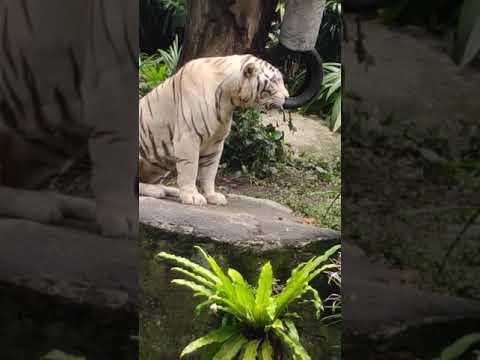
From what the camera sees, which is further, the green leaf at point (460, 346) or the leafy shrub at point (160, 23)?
the leafy shrub at point (160, 23)

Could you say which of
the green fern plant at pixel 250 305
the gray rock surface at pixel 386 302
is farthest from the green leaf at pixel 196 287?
the gray rock surface at pixel 386 302

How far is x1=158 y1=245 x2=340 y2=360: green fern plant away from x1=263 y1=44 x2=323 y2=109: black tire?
572mm

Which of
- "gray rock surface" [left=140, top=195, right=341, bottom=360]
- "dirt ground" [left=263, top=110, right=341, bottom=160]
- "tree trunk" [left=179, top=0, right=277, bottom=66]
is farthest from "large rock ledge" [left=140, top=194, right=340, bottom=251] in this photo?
"tree trunk" [left=179, top=0, right=277, bottom=66]

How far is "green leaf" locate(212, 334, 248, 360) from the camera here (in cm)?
239

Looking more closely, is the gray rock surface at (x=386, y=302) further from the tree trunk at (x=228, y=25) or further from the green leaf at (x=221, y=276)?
the tree trunk at (x=228, y=25)

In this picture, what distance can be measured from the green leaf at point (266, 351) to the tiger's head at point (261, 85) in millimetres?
917

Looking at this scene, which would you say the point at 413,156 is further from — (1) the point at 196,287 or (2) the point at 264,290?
(1) the point at 196,287

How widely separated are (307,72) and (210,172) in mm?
528

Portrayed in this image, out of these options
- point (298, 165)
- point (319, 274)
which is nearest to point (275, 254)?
point (319, 274)

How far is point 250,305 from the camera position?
2.44m

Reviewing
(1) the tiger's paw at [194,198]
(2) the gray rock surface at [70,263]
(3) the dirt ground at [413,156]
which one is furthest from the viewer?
(1) the tiger's paw at [194,198]

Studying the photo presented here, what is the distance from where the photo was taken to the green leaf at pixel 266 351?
243cm

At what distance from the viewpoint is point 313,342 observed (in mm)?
2453

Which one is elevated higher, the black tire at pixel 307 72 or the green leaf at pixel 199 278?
the black tire at pixel 307 72
